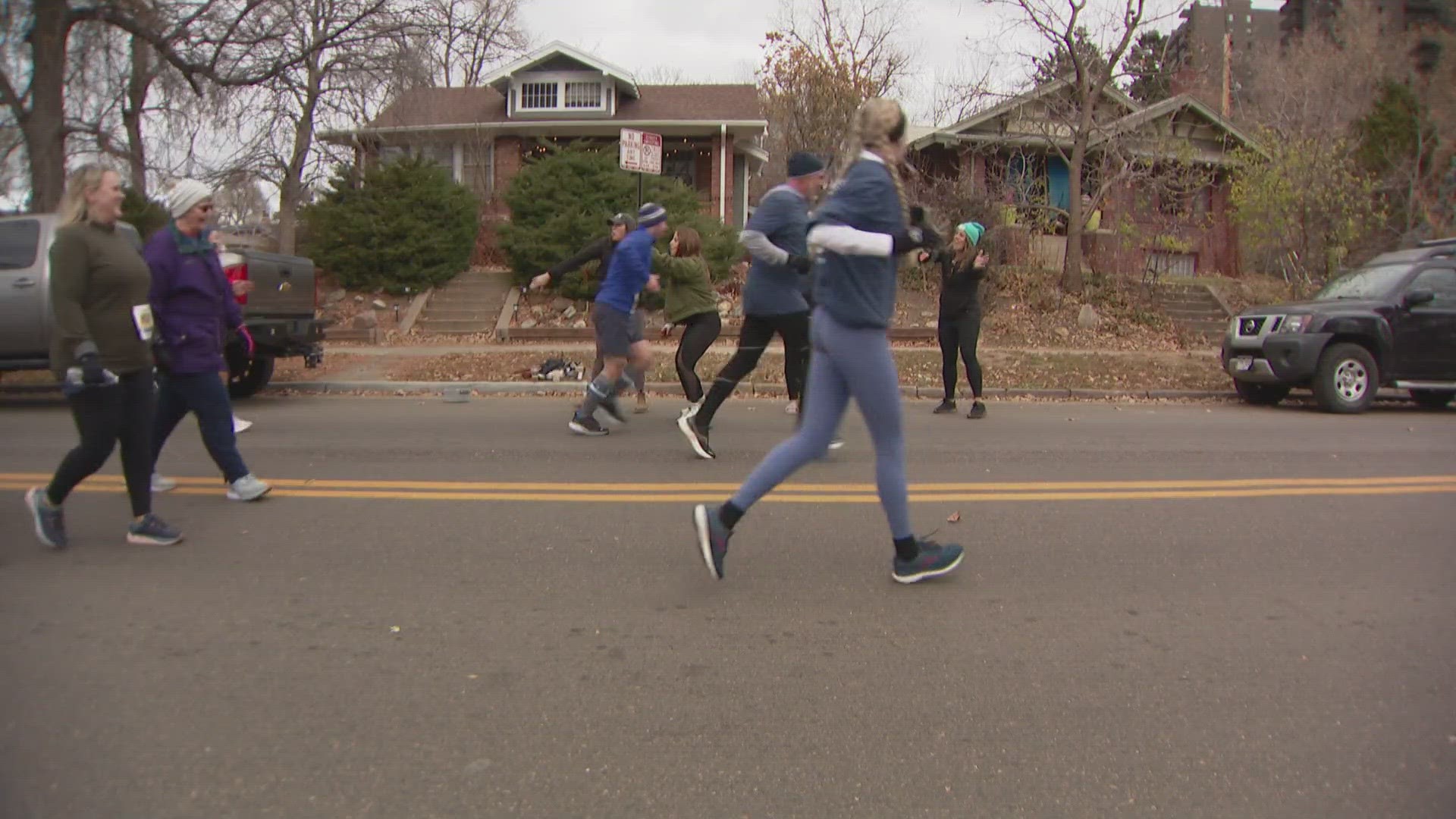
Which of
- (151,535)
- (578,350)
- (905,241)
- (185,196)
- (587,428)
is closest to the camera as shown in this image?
(905,241)

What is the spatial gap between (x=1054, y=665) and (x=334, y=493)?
442cm

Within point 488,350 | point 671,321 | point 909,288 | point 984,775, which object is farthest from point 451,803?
point 909,288

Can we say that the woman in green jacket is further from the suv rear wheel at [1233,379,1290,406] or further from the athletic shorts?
the suv rear wheel at [1233,379,1290,406]

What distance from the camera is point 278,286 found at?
37.3 feet

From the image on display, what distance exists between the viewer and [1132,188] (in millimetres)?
20609

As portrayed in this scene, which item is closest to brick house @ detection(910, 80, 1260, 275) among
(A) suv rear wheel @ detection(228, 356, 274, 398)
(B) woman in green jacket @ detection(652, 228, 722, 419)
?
(B) woman in green jacket @ detection(652, 228, 722, 419)

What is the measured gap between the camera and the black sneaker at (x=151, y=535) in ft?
17.7

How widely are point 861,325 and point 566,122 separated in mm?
23191

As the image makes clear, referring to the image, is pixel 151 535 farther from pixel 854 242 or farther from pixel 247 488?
pixel 854 242

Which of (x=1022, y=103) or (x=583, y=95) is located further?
(x=583, y=95)

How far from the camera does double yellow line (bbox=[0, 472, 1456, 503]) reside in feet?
21.2

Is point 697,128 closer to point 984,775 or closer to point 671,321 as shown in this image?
point 671,321

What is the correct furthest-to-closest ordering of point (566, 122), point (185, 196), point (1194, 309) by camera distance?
point (566, 122), point (1194, 309), point (185, 196)

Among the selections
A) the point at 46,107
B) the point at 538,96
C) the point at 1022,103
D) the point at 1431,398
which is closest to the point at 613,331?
the point at 1431,398
